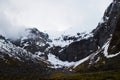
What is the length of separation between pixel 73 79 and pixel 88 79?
52.5ft

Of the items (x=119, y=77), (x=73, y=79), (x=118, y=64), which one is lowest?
(x=119, y=77)

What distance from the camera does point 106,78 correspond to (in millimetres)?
134750

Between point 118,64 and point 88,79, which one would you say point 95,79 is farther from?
point 118,64

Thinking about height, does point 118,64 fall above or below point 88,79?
above

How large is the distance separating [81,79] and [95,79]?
13.0m

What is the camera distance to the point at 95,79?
139 meters

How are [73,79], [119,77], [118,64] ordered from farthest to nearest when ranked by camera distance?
1. [118,64]
2. [73,79]
3. [119,77]

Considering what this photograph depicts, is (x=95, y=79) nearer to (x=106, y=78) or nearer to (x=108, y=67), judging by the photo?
(x=106, y=78)

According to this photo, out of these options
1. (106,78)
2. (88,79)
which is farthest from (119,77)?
(88,79)

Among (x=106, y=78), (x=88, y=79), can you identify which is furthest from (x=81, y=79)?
(x=106, y=78)

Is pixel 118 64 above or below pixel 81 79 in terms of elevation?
above

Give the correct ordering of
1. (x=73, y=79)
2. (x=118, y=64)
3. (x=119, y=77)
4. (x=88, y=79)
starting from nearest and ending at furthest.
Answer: (x=119, y=77) < (x=88, y=79) < (x=73, y=79) < (x=118, y=64)

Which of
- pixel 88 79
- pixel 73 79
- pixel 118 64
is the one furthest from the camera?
pixel 118 64

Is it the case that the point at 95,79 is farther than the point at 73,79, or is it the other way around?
the point at 73,79
